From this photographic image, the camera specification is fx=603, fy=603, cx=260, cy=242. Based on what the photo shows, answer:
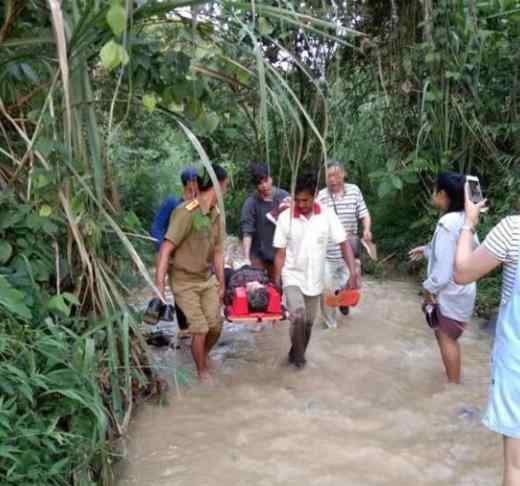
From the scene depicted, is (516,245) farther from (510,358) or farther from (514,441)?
(514,441)

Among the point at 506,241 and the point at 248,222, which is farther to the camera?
the point at 248,222

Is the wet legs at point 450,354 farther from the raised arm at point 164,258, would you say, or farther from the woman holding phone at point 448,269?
the raised arm at point 164,258

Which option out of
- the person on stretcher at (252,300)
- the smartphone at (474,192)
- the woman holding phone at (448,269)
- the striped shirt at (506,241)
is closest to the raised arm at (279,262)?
the person on stretcher at (252,300)

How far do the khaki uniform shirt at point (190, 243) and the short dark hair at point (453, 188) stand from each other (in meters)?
1.46

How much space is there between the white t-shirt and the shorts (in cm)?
85

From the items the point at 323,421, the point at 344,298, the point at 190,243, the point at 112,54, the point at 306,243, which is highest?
the point at 112,54

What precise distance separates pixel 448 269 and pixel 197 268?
5.45 feet

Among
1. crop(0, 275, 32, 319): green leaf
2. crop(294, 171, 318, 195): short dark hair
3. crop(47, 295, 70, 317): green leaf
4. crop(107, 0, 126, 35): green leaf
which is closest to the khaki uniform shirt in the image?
crop(294, 171, 318, 195): short dark hair

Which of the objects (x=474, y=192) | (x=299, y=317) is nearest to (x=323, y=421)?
(x=299, y=317)

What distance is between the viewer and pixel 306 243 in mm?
4273

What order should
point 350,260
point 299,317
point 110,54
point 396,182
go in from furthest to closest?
point 396,182 < point 350,260 < point 299,317 < point 110,54

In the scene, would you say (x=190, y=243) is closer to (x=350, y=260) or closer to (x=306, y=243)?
(x=306, y=243)

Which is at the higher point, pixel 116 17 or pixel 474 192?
pixel 116 17

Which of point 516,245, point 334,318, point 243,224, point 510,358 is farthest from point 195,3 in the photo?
point 334,318
